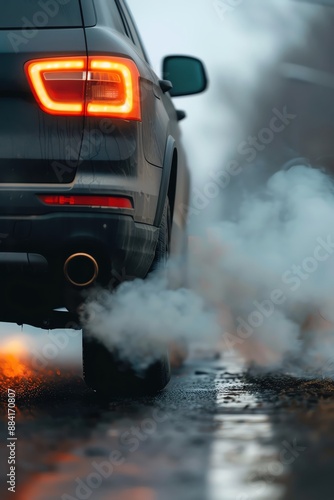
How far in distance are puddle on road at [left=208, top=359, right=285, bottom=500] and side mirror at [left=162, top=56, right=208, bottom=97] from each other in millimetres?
1882

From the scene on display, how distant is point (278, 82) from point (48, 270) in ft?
187

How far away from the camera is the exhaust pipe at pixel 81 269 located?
4848mm

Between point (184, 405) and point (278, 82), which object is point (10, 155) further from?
point (278, 82)

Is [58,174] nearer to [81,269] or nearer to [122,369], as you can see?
[81,269]

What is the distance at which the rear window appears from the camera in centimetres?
504

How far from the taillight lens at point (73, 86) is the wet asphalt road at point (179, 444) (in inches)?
52.2

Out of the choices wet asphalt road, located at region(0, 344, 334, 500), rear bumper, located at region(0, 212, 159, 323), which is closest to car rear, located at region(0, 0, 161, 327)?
rear bumper, located at region(0, 212, 159, 323)

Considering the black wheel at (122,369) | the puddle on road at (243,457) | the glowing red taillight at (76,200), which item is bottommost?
the black wheel at (122,369)

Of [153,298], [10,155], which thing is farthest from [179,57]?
[10,155]

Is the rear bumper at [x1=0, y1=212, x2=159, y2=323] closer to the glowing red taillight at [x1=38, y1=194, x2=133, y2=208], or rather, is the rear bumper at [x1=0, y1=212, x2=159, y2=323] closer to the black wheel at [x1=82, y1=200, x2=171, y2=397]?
the glowing red taillight at [x1=38, y1=194, x2=133, y2=208]

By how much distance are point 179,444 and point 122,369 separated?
4.95 ft

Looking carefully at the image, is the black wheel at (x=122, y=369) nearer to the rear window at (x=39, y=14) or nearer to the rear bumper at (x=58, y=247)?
the rear bumper at (x=58, y=247)

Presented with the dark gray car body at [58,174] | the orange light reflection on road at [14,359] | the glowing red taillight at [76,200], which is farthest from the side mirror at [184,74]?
the orange light reflection on road at [14,359]

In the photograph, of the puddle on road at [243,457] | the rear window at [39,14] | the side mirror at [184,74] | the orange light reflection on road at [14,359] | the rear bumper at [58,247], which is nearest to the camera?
the puddle on road at [243,457]
